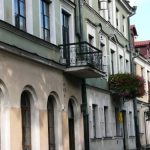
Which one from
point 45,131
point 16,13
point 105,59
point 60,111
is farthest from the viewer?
point 105,59

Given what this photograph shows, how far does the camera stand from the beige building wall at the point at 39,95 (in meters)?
16.1

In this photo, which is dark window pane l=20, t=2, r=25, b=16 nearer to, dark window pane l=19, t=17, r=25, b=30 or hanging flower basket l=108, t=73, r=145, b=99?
dark window pane l=19, t=17, r=25, b=30

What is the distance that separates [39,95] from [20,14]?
10.1 feet

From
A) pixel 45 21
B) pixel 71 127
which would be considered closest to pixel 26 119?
pixel 45 21

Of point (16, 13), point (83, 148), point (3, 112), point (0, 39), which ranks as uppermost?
point (16, 13)

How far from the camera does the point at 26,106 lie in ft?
58.4

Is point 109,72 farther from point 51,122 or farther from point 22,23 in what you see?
point 22,23

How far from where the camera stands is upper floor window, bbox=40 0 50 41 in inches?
786

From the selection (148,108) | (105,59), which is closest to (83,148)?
(105,59)

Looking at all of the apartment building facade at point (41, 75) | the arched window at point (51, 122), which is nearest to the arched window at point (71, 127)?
the apartment building facade at point (41, 75)

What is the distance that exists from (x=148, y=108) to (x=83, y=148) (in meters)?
18.3

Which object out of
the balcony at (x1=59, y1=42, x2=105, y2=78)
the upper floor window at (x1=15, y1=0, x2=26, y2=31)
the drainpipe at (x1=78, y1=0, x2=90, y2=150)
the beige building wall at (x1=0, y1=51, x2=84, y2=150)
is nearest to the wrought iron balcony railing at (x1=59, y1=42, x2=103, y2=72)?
the balcony at (x1=59, y1=42, x2=105, y2=78)

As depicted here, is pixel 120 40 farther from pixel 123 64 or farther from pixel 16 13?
pixel 16 13

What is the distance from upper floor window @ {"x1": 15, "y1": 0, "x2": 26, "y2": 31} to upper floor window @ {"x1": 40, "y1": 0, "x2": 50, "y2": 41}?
1.63m
